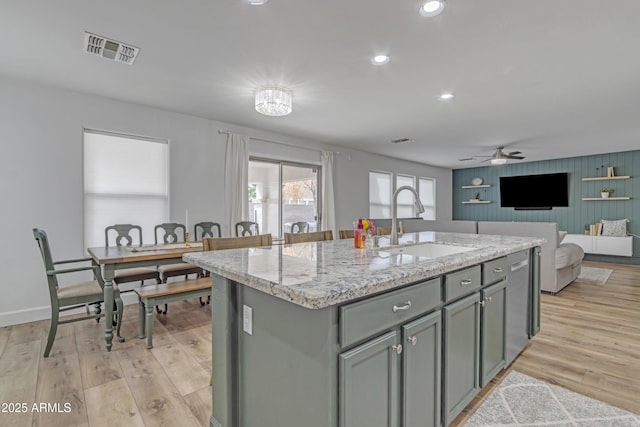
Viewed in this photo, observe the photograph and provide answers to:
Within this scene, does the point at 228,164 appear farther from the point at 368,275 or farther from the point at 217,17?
the point at 368,275

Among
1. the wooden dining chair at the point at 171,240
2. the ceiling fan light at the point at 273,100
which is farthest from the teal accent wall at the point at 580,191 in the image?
the wooden dining chair at the point at 171,240

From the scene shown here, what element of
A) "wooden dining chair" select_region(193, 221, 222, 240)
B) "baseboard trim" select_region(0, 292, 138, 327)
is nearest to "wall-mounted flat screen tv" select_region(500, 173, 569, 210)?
"wooden dining chair" select_region(193, 221, 222, 240)

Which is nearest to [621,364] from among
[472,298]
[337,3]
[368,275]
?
[472,298]

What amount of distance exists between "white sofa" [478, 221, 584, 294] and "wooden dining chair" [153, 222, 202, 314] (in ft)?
14.2

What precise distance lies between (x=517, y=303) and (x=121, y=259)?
3.22m

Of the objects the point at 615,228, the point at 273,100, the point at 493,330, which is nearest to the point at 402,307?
the point at 493,330

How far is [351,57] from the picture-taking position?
8.73 ft

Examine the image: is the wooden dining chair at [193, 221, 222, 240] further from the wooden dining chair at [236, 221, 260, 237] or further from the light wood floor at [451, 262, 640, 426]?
the light wood floor at [451, 262, 640, 426]

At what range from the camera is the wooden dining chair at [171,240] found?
362 centimetres

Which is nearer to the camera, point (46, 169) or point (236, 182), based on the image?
point (46, 169)

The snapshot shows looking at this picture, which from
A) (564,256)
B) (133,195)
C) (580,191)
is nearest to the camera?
(133,195)

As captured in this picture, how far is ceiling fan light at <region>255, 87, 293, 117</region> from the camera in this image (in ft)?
10.5

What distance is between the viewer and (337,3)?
1.97 meters

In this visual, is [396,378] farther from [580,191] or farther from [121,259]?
[580,191]
